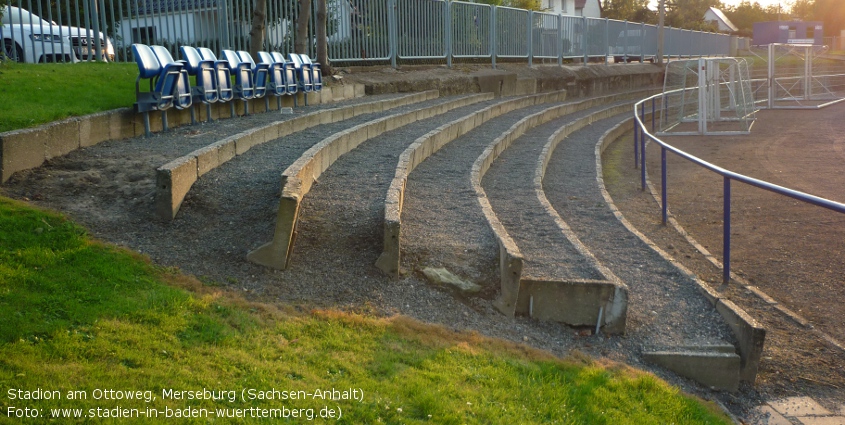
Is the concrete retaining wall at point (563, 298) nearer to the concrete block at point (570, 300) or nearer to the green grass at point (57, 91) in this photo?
the concrete block at point (570, 300)

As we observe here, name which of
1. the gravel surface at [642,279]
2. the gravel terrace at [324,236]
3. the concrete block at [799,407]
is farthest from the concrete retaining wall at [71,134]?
the concrete block at [799,407]

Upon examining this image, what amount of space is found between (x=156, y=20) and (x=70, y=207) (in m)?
9.09

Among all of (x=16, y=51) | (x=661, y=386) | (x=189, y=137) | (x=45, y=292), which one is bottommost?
(x=661, y=386)

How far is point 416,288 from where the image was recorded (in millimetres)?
5875

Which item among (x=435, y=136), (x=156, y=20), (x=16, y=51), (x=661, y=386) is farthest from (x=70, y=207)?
(x=156, y=20)

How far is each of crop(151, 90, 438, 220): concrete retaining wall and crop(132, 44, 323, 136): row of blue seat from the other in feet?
3.06

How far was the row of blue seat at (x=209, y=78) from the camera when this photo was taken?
9.31 meters

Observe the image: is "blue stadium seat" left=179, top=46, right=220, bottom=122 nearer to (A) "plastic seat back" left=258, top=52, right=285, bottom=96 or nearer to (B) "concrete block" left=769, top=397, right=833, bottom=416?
(A) "plastic seat back" left=258, top=52, right=285, bottom=96

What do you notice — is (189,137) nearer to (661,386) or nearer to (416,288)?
(416,288)

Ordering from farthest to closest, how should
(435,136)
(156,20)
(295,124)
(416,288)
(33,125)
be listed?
(156,20) → (435,136) → (295,124) → (33,125) → (416,288)

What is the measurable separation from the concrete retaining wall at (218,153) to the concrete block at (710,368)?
4059mm

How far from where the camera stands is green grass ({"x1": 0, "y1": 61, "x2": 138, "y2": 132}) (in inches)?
315

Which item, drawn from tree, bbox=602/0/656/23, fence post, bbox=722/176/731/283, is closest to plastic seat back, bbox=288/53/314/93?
fence post, bbox=722/176/731/283

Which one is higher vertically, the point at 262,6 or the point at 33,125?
the point at 262,6
